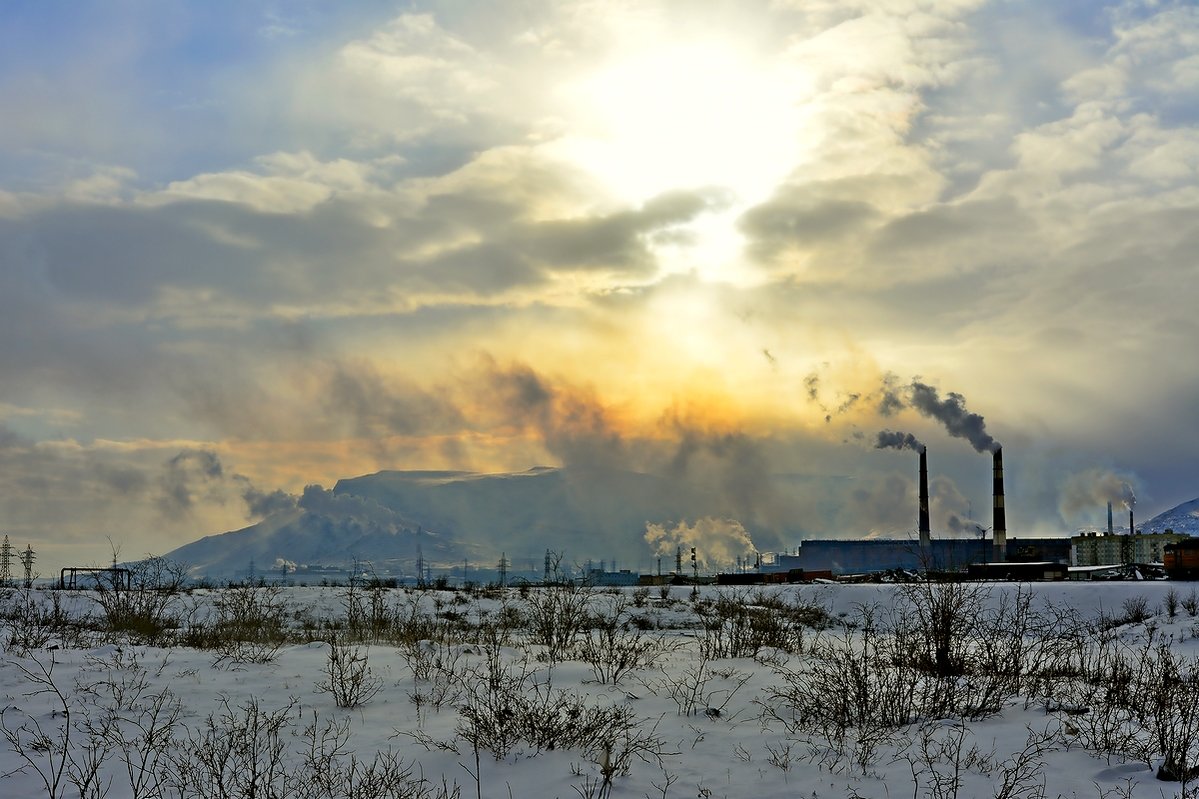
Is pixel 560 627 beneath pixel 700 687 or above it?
above

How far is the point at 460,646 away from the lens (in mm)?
14430

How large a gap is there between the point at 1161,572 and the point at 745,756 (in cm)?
6562

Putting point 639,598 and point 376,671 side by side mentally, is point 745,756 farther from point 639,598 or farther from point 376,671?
point 639,598

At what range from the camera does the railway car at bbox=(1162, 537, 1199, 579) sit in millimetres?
51344

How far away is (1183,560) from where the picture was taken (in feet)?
172

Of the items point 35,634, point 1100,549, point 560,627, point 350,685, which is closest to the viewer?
→ point 350,685

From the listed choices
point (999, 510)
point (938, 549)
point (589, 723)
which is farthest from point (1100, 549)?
point (589, 723)

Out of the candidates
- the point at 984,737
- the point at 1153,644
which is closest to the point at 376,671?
the point at 984,737

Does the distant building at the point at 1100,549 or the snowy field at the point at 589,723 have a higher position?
the snowy field at the point at 589,723

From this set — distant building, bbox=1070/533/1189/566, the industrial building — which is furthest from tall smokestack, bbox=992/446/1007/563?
distant building, bbox=1070/533/1189/566

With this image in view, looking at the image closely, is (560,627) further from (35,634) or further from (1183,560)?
(1183,560)

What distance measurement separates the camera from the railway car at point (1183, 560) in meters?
51.3

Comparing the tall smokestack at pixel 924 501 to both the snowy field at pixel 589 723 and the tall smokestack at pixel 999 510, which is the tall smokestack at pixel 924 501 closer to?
the tall smokestack at pixel 999 510

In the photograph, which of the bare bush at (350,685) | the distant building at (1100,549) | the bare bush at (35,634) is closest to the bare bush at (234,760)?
the bare bush at (350,685)
